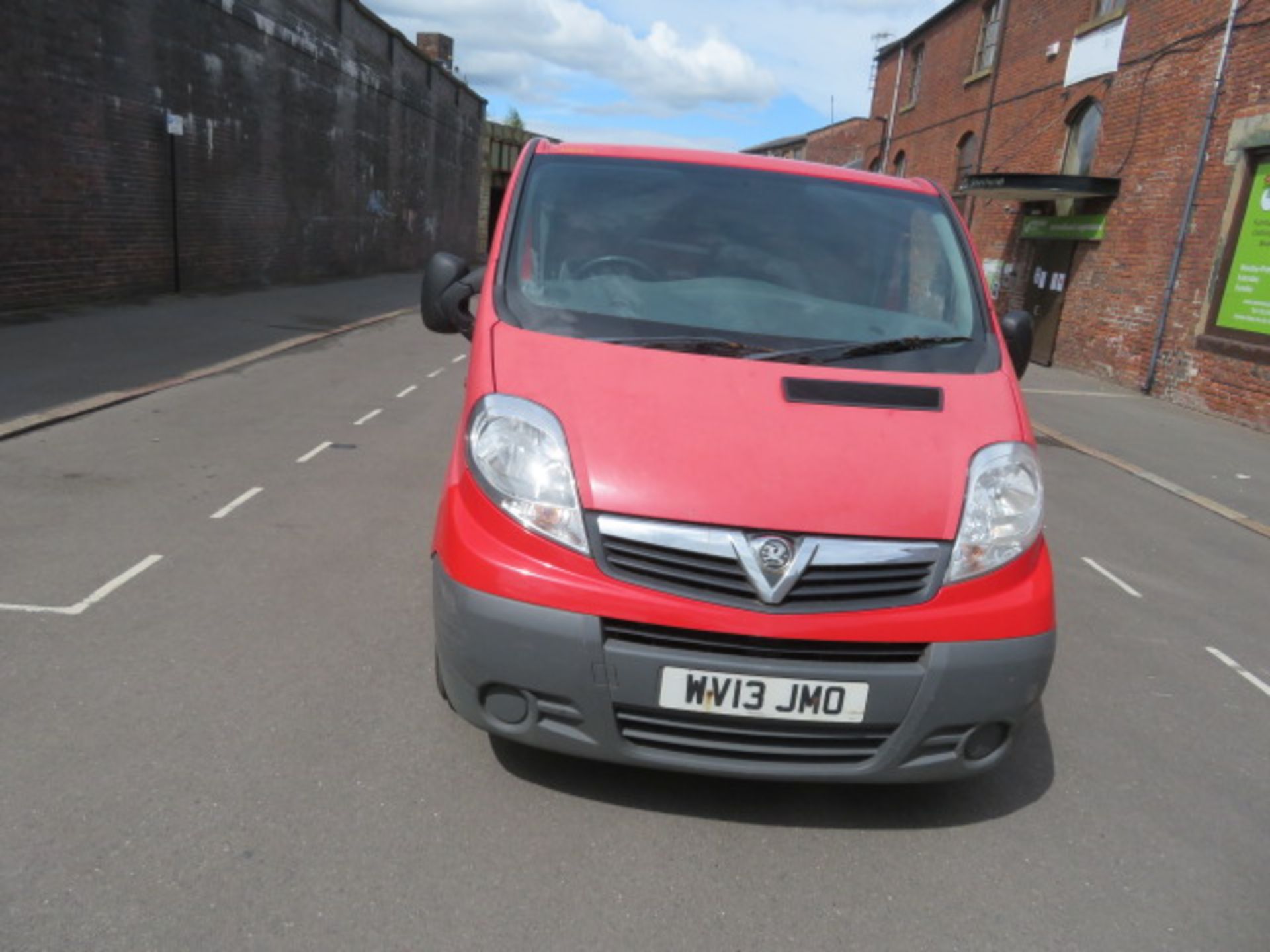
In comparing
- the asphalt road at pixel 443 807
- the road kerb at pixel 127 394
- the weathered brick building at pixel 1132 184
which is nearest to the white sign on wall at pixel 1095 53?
the weathered brick building at pixel 1132 184

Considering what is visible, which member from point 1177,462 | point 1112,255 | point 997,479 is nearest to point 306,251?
point 1112,255

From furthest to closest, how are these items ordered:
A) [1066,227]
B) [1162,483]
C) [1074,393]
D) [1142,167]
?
[1066,227] → [1142,167] → [1074,393] → [1162,483]

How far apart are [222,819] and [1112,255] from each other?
16.4m

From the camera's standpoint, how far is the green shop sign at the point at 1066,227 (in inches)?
634

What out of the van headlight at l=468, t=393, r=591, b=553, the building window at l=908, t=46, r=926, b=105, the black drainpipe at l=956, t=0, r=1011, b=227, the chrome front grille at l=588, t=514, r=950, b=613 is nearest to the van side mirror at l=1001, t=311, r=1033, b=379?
the chrome front grille at l=588, t=514, r=950, b=613

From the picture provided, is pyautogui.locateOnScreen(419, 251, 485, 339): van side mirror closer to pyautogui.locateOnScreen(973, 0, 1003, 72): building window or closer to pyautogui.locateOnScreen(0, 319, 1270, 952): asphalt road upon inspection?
pyautogui.locateOnScreen(0, 319, 1270, 952): asphalt road

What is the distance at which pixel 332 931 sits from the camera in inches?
91.1

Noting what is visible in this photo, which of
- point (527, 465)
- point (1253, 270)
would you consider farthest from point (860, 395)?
point (1253, 270)

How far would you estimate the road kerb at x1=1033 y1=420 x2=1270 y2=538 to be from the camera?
7551 mm

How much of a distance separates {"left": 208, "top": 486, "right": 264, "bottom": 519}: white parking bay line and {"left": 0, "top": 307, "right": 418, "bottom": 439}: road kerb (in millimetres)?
2192

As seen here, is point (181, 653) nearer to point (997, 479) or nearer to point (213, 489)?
point (213, 489)

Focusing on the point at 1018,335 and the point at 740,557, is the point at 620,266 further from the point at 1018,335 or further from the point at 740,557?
the point at 1018,335

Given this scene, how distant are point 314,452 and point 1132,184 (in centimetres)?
1366

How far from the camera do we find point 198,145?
A: 54.0ft
